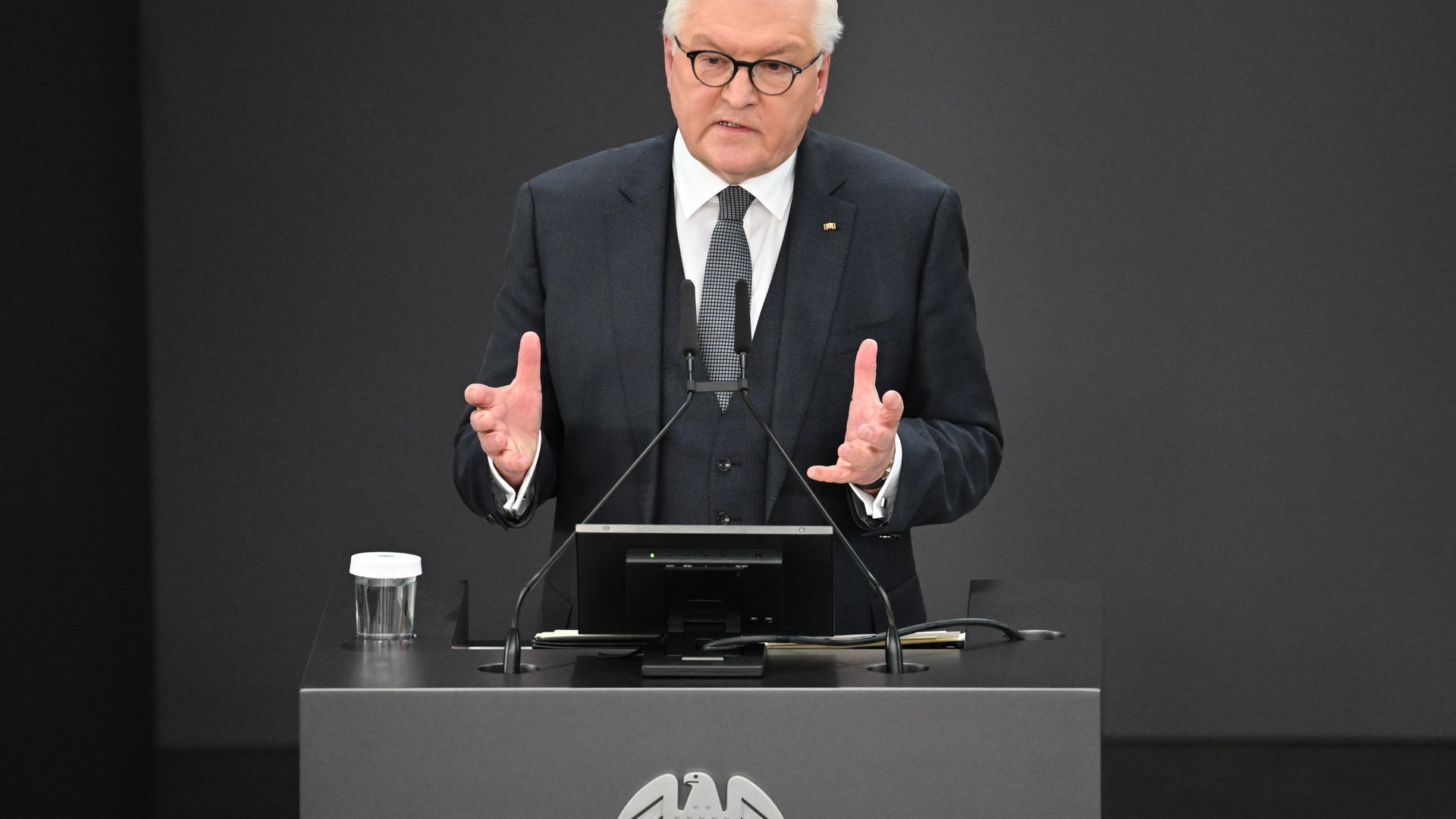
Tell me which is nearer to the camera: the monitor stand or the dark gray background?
the monitor stand

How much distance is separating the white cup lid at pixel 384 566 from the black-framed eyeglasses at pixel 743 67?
792mm

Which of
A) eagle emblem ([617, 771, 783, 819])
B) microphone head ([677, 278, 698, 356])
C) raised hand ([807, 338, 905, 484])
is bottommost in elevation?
eagle emblem ([617, 771, 783, 819])

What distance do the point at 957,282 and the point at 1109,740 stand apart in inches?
90.7

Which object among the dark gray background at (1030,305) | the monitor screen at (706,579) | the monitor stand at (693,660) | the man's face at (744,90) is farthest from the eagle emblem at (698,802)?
the dark gray background at (1030,305)

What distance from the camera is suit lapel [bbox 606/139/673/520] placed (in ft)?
8.11

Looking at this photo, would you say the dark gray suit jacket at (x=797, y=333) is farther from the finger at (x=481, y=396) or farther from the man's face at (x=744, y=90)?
the finger at (x=481, y=396)

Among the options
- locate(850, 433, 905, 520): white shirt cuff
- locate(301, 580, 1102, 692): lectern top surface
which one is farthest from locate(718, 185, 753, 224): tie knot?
locate(301, 580, 1102, 692): lectern top surface

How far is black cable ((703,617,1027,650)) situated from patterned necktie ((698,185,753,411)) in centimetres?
59

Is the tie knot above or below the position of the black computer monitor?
above

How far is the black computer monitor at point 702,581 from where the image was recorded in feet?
6.13

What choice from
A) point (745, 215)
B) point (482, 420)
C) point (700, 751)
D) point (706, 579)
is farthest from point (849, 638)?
point (745, 215)

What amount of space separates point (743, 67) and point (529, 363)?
54cm

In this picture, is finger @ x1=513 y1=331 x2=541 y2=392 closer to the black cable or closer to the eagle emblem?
the black cable

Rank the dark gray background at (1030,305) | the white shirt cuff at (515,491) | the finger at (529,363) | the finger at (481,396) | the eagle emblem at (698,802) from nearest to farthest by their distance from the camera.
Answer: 1. the eagle emblem at (698,802)
2. the finger at (481,396)
3. the finger at (529,363)
4. the white shirt cuff at (515,491)
5. the dark gray background at (1030,305)
